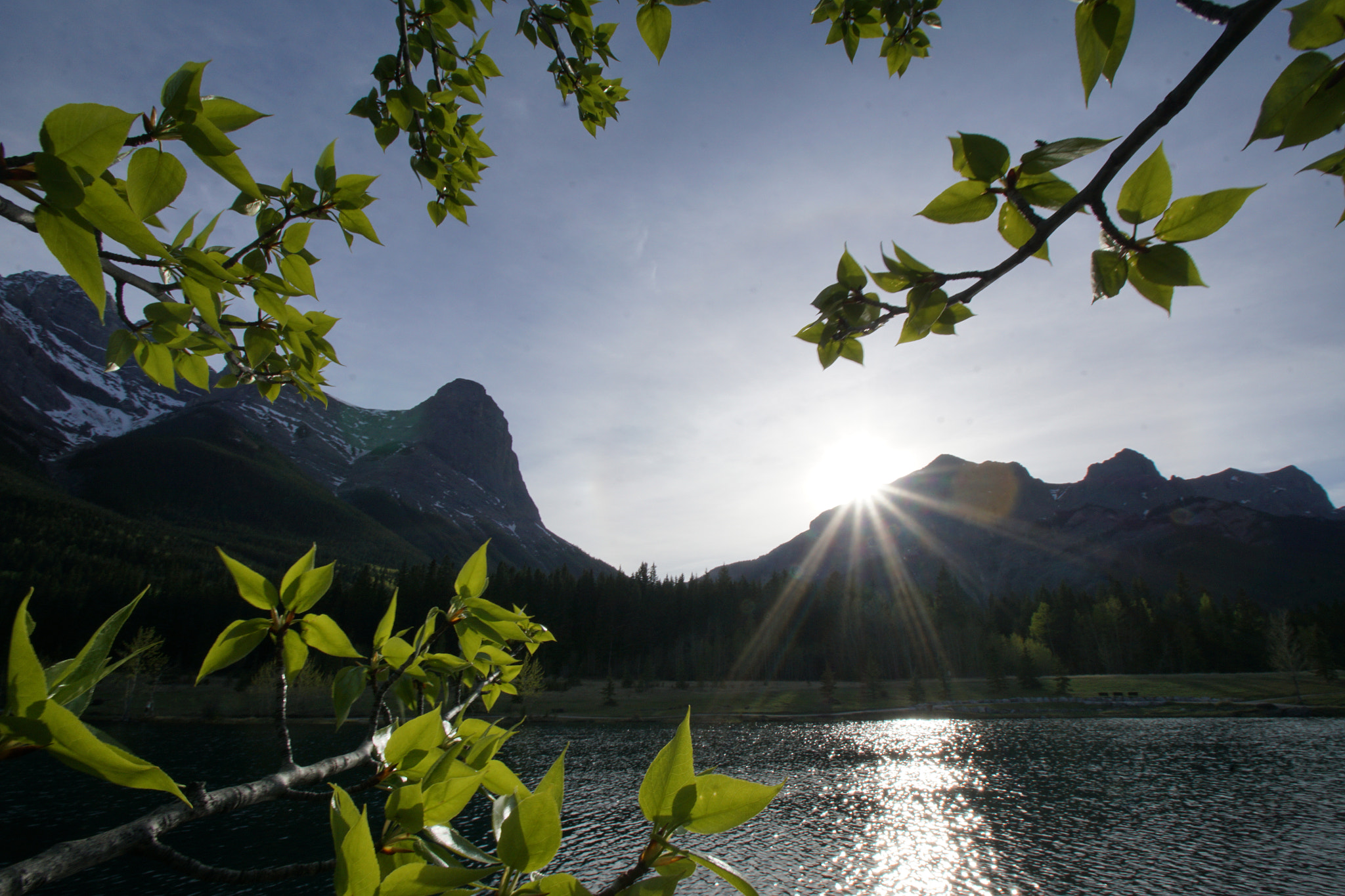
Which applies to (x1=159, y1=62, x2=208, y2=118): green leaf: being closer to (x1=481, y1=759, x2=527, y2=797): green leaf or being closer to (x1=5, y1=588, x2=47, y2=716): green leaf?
(x1=5, y1=588, x2=47, y2=716): green leaf

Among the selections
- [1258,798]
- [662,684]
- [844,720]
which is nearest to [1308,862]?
[1258,798]

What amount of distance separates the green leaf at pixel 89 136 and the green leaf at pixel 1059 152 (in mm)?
1250

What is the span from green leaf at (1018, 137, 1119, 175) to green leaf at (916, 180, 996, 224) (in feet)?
0.27

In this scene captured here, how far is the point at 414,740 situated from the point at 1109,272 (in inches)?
55.3

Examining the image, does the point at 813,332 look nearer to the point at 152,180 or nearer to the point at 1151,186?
the point at 1151,186

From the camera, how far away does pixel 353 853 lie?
66cm

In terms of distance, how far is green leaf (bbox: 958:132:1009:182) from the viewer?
3.20 feet

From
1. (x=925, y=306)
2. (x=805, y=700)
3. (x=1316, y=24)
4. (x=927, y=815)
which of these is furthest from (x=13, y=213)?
(x=805, y=700)

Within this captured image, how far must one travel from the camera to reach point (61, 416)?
184125mm

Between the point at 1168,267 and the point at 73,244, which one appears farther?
the point at 1168,267

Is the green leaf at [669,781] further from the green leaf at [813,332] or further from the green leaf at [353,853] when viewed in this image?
the green leaf at [813,332]

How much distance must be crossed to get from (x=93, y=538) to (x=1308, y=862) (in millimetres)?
130302

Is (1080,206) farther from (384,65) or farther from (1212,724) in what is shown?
(1212,724)

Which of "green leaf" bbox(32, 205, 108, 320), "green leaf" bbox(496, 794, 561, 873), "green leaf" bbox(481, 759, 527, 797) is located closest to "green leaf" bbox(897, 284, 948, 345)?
"green leaf" bbox(496, 794, 561, 873)
